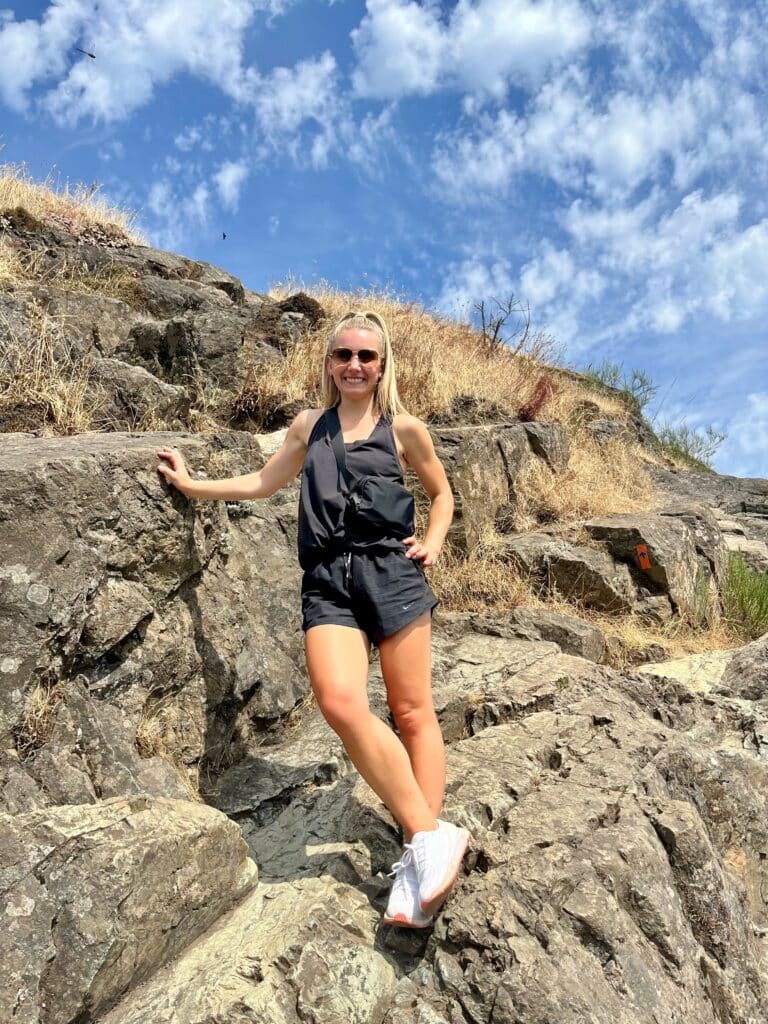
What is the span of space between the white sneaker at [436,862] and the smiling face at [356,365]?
170 cm

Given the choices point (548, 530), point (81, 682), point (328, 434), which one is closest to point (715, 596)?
point (548, 530)

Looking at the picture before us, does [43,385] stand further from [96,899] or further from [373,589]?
[96,899]

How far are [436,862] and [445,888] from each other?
0.25ft

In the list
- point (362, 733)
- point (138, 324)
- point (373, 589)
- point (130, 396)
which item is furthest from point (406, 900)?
point (138, 324)

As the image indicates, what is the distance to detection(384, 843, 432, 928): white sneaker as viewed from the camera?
210cm

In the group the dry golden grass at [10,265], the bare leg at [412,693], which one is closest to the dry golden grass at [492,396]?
the dry golden grass at [10,265]

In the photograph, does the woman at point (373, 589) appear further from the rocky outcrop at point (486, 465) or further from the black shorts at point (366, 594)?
the rocky outcrop at point (486, 465)

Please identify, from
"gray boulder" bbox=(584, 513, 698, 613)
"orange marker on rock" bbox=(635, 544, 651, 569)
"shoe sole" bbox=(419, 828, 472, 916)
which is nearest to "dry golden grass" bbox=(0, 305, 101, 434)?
"shoe sole" bbox=(419, 828, 472, 916)

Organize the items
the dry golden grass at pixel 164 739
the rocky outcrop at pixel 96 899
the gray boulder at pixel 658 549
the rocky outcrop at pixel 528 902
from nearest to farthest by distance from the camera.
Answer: the rocky outcrop at pixel 96 899, the rocky outcrop at pixel 528 902, the dry golden grass at pixel 164 739, the gray boulder at pixel 658 549

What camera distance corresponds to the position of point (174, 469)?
10.6ft

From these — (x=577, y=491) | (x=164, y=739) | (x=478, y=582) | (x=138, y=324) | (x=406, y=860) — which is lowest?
(x=406, y=860)

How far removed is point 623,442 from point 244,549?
9301mm

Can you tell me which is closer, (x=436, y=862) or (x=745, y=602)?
(x=436, y=862)

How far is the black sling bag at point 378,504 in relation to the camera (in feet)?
8.66
